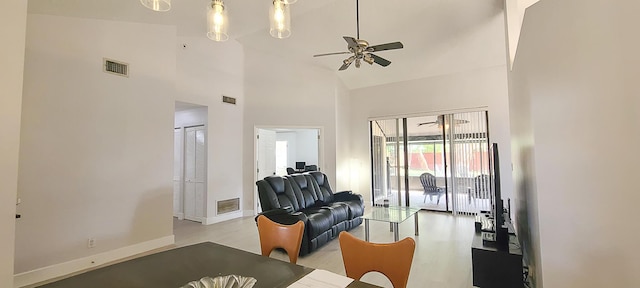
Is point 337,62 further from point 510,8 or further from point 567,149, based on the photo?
point 567,149

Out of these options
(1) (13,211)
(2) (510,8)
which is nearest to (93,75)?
(1) (13,211)

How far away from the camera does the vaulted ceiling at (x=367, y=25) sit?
3662 millimetres

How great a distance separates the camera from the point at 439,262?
128 inches

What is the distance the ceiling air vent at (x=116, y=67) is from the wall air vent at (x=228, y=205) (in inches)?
113

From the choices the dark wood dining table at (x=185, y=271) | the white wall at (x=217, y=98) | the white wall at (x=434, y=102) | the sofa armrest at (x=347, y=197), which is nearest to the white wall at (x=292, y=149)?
the white wall at (x=434, y=102)

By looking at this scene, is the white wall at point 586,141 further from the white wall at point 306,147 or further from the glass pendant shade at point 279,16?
the white wall at point 306,147

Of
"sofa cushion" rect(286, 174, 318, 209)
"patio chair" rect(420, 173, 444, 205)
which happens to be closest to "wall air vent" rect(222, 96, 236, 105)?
"sofa cushion" rect(286, 174, 318, 209)

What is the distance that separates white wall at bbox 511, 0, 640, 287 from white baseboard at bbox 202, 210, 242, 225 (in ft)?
16.5

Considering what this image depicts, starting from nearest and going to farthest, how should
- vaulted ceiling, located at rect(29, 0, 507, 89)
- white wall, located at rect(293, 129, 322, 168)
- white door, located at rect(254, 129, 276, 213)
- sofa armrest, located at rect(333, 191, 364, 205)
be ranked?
vaulted ceiling, located at rect(29, 0, 507, 89), sofa armrest, located at rect(333, 191, 364, 205), white door, located at rect(254, 129, 276, 213), white wall, located at rect(293, 129, 322, 168)

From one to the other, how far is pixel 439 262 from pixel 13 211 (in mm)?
4109

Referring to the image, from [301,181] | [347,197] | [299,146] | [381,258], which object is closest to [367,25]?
[301,181]

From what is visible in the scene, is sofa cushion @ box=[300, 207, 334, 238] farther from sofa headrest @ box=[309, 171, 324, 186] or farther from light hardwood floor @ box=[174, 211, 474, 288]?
sofa headrest @ box=[309, 171, 324, 186]

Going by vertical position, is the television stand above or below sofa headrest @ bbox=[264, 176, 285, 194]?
below

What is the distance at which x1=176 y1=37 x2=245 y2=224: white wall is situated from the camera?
4887 millimetres
